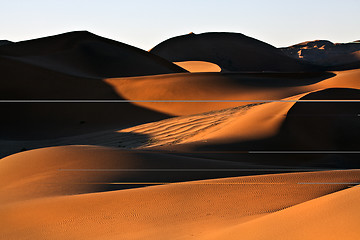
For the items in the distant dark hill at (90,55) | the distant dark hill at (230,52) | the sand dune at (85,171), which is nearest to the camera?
the sand dune at (85,171)

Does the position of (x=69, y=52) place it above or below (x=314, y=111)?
above

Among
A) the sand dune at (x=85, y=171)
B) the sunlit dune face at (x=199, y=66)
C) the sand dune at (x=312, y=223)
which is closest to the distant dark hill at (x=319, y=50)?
the sunlit dune face at (x=199, y=66)

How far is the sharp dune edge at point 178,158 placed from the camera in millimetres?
4496

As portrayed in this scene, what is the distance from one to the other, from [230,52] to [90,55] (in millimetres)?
28970

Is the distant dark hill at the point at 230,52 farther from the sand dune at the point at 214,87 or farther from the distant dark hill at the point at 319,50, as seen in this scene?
the sand dune at the point at 214,87

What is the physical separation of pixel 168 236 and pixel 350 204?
1.28 meters

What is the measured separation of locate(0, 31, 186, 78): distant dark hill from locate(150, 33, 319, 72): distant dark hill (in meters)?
19.7

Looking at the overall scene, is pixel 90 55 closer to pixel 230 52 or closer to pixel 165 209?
pixel 230 52

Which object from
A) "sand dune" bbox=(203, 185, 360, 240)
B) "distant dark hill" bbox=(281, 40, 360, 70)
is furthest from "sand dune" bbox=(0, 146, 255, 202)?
"distant dark hill" bbox=(281, 40, 360, 70)

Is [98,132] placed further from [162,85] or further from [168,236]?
[168,236]

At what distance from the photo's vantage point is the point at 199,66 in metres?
54.2

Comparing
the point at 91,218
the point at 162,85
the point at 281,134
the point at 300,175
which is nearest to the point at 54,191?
the point at 91,218

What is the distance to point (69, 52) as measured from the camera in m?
34.6

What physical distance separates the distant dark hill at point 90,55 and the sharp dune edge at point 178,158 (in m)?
7.30
